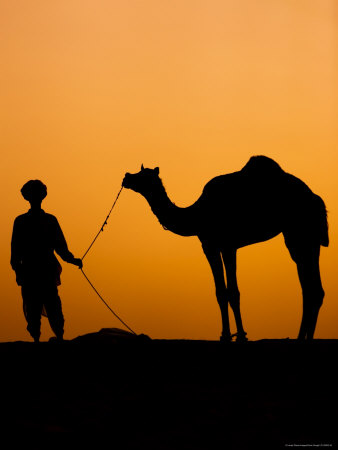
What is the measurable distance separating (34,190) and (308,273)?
3391mm

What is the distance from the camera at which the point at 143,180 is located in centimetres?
1052

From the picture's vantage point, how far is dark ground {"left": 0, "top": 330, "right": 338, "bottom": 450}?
5.72 m

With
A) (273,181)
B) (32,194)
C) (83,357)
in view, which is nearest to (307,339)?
(273,181)

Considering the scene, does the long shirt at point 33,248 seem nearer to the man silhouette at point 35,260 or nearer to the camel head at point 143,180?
the man silhouette at point 35,260

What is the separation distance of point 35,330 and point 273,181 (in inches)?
132

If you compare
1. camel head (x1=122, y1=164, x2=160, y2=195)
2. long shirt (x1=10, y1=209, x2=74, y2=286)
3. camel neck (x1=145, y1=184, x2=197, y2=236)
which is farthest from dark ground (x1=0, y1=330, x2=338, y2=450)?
camel head (x1=122, y1=164, x2=160, y2=195)

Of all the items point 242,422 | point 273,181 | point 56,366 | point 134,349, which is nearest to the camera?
point 242,422

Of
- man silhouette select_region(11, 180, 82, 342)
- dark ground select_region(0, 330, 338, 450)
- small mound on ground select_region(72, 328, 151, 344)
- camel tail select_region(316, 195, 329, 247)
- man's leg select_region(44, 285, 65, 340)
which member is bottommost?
dark ground select_region(0, 330, 338, 450)

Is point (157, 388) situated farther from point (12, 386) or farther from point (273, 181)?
point (273, 181)

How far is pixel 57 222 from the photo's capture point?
9445 millimetres

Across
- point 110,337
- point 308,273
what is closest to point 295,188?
point 308,273

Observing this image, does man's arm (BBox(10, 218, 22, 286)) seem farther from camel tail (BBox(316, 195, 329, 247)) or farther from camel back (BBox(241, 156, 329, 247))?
camel tail (BBox(316, 195, 329, 247))

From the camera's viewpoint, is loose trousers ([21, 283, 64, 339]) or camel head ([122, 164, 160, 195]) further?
camel head ([122, 164, 160, 195])

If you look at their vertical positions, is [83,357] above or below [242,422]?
above
